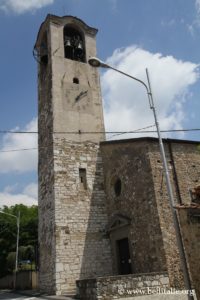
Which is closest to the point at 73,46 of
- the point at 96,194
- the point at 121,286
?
the point at 96,194

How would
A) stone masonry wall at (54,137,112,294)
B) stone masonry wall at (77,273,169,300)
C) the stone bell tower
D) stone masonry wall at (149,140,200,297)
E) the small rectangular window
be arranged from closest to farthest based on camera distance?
stone masonry wall at (77,273,169,300)
stone masonry wall at (149,140,200,297)
stone masonry wall at (54,137,112,294)
the stone bell tower
the small rectangular window

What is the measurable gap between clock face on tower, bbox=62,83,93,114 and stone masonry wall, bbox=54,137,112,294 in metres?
2.01

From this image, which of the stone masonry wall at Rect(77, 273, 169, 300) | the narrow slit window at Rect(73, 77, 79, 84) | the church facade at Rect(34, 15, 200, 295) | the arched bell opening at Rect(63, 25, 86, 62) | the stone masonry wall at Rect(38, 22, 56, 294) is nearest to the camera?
the stone masonry wall at Rect(77, 273, 169, 300)

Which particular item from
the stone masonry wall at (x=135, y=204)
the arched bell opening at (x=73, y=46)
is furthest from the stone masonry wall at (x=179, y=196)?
the arched bell opening at (x=73, y=46)

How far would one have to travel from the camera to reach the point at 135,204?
1388 cm

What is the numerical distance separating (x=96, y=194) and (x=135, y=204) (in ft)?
8.45

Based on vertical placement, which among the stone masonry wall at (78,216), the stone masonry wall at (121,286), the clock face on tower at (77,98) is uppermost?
the clock face on tower at (77,98)

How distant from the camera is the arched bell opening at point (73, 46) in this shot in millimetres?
19359

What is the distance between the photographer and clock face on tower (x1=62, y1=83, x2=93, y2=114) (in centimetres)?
1728

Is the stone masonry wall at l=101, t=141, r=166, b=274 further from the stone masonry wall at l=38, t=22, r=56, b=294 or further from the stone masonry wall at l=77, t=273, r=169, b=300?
the stone masonry wall at l=38, t=22, r=56, b=294

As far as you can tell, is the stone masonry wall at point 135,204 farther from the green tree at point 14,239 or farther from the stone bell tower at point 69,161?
the green tree at point 14,239

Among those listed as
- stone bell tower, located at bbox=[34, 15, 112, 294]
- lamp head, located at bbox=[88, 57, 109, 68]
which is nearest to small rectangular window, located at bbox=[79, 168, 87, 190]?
stone bell tower, located at bbox=[34, 15, 112, 294]

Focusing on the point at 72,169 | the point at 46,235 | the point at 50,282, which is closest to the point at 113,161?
the point at 72,169

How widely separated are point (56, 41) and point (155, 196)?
11.1 meters
